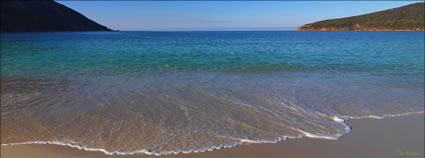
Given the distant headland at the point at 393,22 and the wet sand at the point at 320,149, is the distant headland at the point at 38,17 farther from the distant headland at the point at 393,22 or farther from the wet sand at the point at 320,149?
the distant headland at the point at 393,22

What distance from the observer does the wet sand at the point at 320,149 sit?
375cm

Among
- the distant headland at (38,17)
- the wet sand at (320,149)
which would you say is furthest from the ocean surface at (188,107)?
the distant headland at (38,17)

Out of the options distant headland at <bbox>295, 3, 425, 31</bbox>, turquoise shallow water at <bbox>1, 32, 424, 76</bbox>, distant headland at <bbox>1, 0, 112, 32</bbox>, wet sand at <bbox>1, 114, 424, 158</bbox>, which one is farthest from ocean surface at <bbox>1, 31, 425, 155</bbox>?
distant headland at <bbox>1, 0, 112, 32</bbox>

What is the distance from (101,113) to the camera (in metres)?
5.82

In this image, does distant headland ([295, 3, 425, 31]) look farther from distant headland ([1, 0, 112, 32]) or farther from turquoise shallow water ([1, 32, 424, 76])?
distant headland ([1, 0, 112, 32])

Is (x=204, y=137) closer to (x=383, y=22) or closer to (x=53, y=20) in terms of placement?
(x=383, y=22)

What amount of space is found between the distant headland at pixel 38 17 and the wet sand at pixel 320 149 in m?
110

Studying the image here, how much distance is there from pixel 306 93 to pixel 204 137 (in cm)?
447

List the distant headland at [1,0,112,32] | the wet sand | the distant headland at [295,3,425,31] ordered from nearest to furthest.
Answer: the wet sand
the distant headland at [295,3,425,31]
the distant headland at [1,0,112,32]

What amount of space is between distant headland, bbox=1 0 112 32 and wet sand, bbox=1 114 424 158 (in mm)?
110179

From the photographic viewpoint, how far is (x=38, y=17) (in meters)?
110

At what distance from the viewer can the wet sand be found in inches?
148

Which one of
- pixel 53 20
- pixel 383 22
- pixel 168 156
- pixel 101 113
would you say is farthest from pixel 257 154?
pixel 53 20

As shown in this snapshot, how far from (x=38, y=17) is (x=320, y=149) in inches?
5378
